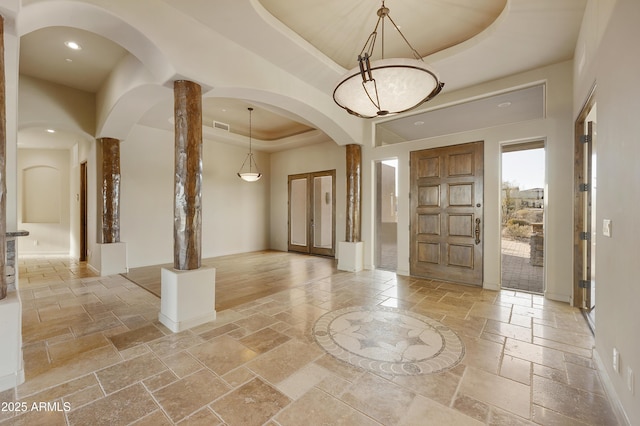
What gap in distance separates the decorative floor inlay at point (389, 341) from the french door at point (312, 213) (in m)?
4.44

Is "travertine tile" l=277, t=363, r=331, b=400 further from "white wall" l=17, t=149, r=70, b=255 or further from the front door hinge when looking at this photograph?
"white wall" l=17, t=149, r=70, b=255

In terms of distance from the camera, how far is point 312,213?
8.14 m

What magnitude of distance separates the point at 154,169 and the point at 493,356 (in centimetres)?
712

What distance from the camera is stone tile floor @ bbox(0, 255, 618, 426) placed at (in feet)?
5.63

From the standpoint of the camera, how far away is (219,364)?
2270 mm

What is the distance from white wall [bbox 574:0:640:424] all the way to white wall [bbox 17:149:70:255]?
11.4 meters

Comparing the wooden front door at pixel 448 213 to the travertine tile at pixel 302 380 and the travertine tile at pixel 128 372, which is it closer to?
the travertine tile at pixel 302 380

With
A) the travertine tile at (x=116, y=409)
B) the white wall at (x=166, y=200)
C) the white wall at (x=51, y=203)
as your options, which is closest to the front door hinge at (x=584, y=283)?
the travertine tile at (x=116, y=409)

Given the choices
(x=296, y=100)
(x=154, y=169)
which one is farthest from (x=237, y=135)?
(x=296, y=100)

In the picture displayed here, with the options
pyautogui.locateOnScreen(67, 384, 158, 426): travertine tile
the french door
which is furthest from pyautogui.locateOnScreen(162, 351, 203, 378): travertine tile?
the french door

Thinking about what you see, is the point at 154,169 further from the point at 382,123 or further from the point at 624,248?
the point at 624,248

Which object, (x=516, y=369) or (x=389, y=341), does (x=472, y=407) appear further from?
(x=389, y=341)

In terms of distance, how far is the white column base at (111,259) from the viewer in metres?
5.25

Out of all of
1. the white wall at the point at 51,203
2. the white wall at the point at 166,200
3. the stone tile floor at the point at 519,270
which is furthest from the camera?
the white wall at the point at 51,203
